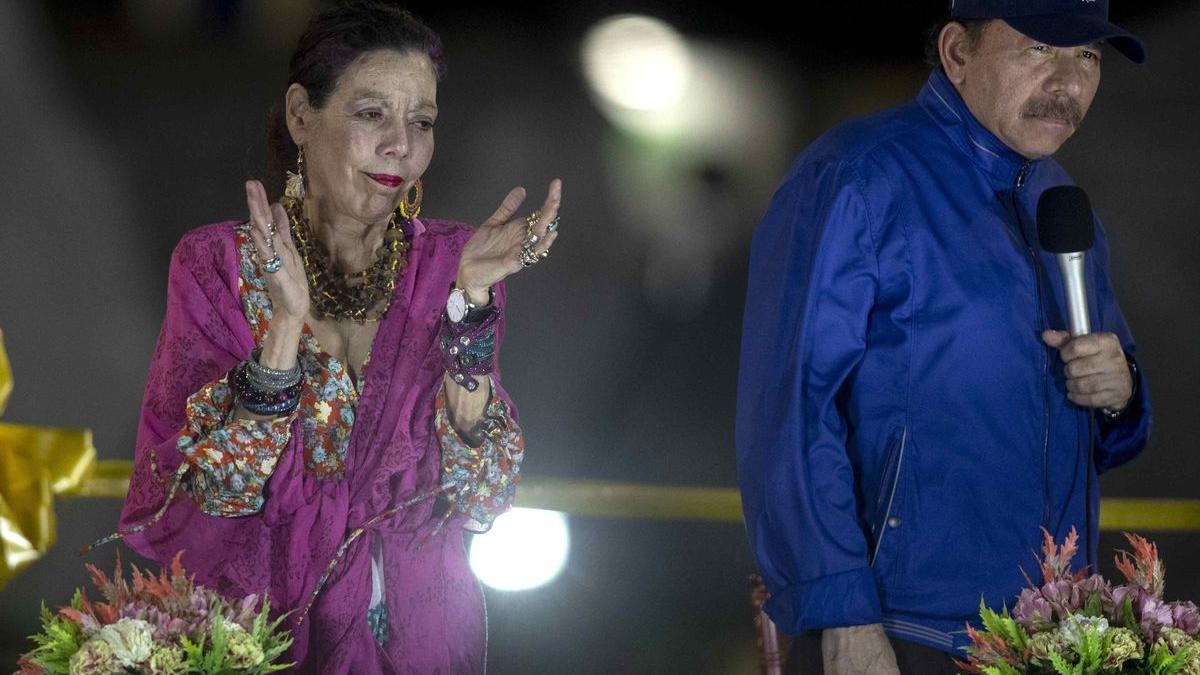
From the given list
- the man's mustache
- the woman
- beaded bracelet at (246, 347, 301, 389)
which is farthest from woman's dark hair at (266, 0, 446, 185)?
the man's mustache

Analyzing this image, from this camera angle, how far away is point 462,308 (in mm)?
2297

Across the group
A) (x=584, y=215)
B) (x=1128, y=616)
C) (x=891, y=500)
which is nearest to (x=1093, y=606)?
(x=1128, y=616)

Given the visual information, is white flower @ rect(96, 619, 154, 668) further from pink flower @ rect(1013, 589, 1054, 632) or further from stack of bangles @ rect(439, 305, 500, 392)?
pink flower @ rect(1013, 589, 1054, 632)

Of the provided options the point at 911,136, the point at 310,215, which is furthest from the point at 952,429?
the point at 310,215

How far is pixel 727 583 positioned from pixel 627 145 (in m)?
1.46

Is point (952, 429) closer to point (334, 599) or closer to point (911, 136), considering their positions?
point (911, 136)

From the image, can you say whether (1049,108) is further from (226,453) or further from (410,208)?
(226,453)

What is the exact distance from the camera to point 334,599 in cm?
219

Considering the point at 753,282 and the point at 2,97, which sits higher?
the point at 2,97

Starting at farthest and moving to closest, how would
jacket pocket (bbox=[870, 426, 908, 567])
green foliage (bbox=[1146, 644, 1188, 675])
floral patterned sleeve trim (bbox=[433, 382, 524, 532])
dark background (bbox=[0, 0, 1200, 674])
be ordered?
dark background (bbox=[0, 0, 1200, 674]), floral patterned sleeve trim (bbox=[433, 382, 524, 532]), jacket pocket (bbox=[870, 426, 908, 567]), green foliage (bbox=[1146, 644, 1188, 675])

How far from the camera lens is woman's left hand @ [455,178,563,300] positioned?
223cm

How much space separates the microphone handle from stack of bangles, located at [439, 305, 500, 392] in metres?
0.82

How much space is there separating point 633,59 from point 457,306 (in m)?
2.84

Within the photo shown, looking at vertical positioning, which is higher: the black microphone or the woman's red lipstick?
the woman's red lipstick
